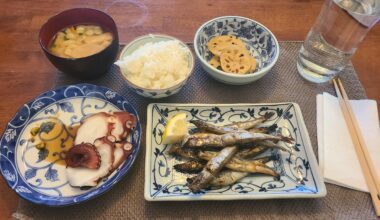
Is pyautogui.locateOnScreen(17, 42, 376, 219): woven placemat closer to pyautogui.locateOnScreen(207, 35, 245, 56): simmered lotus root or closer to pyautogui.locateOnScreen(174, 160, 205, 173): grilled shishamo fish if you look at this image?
pyautogui.locateOnScreen(174, 160, 205, 173): grilled shishamo fish

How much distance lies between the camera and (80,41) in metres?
1.29

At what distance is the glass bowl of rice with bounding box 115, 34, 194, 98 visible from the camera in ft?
3.85

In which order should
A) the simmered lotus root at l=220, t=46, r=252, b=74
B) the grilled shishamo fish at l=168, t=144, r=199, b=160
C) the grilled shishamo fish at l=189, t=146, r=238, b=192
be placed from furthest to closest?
the simmered lotus root at l=220, t=46, r=252, b=74 < the grilled shishamo fish at l=168, t=144, r=199, b=160 < the grilled shishamo fish at l=189, t=146, r=238, b=192

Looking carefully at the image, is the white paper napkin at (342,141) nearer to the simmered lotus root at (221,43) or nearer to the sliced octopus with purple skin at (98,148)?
the simmered lotus root at (221,43)

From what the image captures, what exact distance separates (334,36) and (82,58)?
1.02 metres

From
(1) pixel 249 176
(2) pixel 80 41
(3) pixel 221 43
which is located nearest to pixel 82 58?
(2) pixel 80 41

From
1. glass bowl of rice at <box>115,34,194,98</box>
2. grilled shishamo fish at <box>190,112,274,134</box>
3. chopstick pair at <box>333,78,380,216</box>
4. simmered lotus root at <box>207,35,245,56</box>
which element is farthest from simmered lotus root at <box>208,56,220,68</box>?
chopstick pair at <box>333,78,380,216</box>

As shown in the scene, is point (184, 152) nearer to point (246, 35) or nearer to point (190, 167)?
point (190, 167)

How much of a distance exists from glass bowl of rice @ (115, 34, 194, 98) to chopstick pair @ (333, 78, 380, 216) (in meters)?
0.66

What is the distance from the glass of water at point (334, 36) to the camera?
1.18 meters

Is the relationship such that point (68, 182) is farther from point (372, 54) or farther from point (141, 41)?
point (372, 54)

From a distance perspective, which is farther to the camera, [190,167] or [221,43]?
[221,43]

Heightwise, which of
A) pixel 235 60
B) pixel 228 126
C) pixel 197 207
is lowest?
pixel 197 207

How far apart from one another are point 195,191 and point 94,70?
25.1 inches
